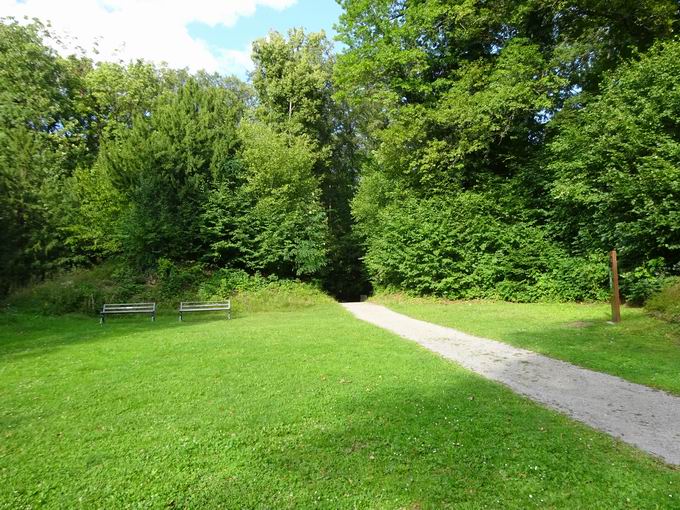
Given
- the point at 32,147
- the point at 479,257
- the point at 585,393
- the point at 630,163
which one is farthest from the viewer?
the point at 32,147

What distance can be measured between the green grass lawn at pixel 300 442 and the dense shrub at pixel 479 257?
12.4m

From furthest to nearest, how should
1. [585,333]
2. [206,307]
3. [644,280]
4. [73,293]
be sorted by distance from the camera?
1. [73,293]
2. [206,307]
3. [644,280]
4. [585,333]

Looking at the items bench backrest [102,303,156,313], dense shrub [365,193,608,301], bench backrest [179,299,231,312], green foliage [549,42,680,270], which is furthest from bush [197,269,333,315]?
green foliage [549,42,680,270]

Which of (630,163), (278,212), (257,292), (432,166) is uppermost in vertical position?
(432,166)

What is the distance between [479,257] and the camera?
20.3 m

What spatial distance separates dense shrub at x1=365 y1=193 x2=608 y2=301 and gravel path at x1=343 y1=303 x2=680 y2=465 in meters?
9.96

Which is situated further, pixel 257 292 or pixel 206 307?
pixel 257 292

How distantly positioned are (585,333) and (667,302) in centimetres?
342

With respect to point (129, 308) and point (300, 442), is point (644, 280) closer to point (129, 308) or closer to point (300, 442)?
point (300, 442)

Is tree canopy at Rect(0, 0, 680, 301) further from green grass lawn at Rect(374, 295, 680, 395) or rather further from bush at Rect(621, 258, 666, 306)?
green grass lawn at Rect(374, 295, 680, 395)

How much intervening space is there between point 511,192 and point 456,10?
9101 millimetres

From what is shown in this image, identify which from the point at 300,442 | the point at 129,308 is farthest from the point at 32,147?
the point at 300,442

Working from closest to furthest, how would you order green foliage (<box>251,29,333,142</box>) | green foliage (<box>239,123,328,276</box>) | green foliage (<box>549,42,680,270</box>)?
green foliage (<box>549,42,680,270</box>) < green foliage (<box>239,123,328,276</box>) < green foliage (<box>251,29,333,142</box>)

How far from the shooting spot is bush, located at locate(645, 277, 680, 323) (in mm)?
11230
